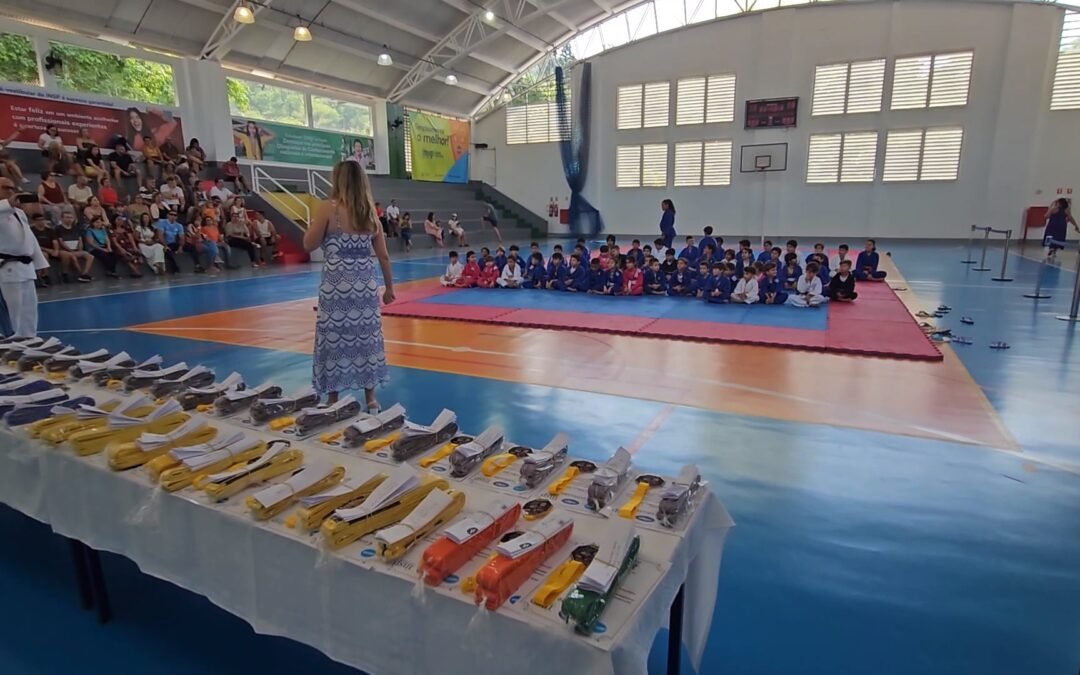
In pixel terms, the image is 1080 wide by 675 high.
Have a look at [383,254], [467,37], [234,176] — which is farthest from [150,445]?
[467,37]

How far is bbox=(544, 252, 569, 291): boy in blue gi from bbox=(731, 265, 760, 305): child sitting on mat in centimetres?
292

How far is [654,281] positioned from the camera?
982cm

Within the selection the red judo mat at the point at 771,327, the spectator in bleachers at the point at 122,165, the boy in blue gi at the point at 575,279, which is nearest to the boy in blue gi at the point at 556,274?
the boy in blue gi at the point at 575,279

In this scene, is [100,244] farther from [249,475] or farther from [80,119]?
[249,475]

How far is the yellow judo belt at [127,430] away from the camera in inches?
72.4

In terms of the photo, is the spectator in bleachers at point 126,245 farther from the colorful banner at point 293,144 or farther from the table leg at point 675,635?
the table leg at point 675,635

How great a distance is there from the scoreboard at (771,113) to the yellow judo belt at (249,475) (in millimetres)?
20468

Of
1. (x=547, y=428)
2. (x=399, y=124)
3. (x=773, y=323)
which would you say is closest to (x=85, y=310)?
(x=547, y=428)

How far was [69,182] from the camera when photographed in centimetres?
1208

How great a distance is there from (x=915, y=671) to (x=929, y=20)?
20.9m

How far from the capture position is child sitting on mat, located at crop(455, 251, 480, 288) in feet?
35.5

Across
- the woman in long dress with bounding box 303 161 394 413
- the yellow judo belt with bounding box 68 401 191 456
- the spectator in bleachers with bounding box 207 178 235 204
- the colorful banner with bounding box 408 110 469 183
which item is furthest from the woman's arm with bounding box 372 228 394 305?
the colorful banner with bounding box 408 110 469 183

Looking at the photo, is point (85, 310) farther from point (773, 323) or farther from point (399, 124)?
point (399, 124)

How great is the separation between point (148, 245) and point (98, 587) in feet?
38.5
